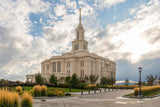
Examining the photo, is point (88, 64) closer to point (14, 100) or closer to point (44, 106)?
point (44, 106)

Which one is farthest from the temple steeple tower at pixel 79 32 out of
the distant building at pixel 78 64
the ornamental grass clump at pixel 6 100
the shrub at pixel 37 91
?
the ornamental grass clump at pixel 6 100

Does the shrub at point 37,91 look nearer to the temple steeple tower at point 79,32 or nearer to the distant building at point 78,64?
the distant building at point 78,64

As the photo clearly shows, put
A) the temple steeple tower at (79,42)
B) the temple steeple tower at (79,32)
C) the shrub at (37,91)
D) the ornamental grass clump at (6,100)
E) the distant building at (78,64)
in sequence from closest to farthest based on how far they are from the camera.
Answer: the ornamental grass clump at (6,100), the shrub at (37,91), the distant building at (78,64), the temple steeple tower at (79,42), the temple steeple tower at (79,32)

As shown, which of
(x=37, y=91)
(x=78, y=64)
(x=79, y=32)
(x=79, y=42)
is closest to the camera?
(x=37, y=91)

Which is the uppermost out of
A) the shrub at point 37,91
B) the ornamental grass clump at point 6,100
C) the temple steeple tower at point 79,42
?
the temple steeple tower at point 79,42

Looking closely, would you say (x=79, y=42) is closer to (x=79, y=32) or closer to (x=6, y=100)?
(x=79, y=32)

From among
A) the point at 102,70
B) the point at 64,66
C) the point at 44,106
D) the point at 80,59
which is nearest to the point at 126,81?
the point at 102,70

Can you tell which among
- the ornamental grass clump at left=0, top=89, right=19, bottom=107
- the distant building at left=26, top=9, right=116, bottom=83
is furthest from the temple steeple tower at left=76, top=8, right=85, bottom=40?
the ornamental grass clump at left=0, top=89, right=19, bottom=107

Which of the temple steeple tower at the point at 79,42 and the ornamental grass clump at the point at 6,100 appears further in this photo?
the temple steeple tower at the point at 79,42

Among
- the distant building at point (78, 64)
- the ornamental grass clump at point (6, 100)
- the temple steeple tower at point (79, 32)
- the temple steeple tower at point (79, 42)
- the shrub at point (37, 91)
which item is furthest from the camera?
the temple steeple tower at point (79, 32)

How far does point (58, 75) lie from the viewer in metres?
62.3

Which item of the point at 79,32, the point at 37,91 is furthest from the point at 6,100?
the point at 79,32

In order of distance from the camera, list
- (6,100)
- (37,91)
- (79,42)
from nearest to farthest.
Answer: (6,100) → (37,91) → (79,42)

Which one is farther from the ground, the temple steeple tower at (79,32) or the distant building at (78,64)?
the temple steeple tower at (79,32)
